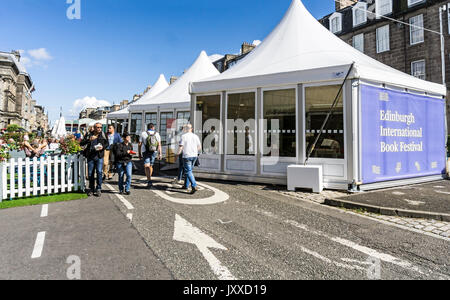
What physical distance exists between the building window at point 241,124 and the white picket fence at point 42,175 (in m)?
4.35

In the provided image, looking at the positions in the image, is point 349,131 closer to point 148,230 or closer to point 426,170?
point 426,170

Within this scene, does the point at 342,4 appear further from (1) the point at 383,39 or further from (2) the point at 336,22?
(1) the point at 383,39

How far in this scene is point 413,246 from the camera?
3.52 m

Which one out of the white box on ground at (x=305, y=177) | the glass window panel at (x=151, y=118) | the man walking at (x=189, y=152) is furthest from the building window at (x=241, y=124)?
the glass window panel at (x=151, y=118)

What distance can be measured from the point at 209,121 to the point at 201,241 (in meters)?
6.07

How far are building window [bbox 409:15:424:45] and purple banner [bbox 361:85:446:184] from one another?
13.6m

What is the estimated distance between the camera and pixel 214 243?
3.55m

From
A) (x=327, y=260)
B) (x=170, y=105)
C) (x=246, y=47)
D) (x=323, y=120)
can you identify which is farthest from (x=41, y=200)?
(x=246, y=47)

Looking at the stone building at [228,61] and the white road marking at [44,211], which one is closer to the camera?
the white road marking at [44,211]

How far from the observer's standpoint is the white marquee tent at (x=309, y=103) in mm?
6781

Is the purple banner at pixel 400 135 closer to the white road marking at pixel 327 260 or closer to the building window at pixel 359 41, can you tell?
the white road marking at pixel 327 260

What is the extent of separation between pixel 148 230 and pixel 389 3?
2571 centimetres

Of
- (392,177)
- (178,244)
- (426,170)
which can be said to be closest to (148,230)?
(178,244)

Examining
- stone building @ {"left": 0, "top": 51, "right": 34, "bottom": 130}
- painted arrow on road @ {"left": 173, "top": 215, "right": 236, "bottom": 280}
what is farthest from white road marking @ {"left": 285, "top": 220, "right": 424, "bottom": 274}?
stone building @ {"left": 0, "top": 51, "right": 34, "bottom": 130}
